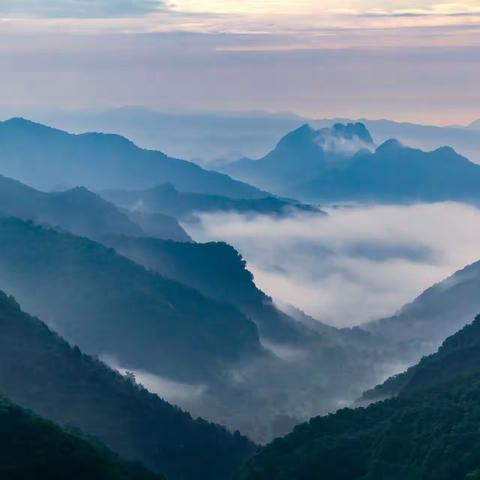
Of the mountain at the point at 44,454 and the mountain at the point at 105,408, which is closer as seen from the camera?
the mountain at the point at 44,454

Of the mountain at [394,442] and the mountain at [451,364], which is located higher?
the mountain at [451,364]

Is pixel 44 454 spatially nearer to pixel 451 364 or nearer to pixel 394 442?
pixel 394 442

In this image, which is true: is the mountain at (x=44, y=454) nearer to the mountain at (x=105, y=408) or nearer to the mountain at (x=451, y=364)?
the mountain at (x=105, y=408)

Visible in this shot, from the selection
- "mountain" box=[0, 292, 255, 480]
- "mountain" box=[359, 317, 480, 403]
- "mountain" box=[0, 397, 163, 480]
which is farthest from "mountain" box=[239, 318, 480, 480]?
"mountain" box=[0, 397, 163, 480]

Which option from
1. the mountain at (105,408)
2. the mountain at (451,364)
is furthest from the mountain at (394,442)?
the mountain at (105,408)

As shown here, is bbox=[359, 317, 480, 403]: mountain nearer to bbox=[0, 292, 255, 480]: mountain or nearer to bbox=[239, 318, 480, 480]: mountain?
bbox=[239, 318, 480, 480]: mountain

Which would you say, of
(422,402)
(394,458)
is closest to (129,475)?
(394,458)

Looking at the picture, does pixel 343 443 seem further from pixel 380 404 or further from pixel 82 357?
pixel 82 357
